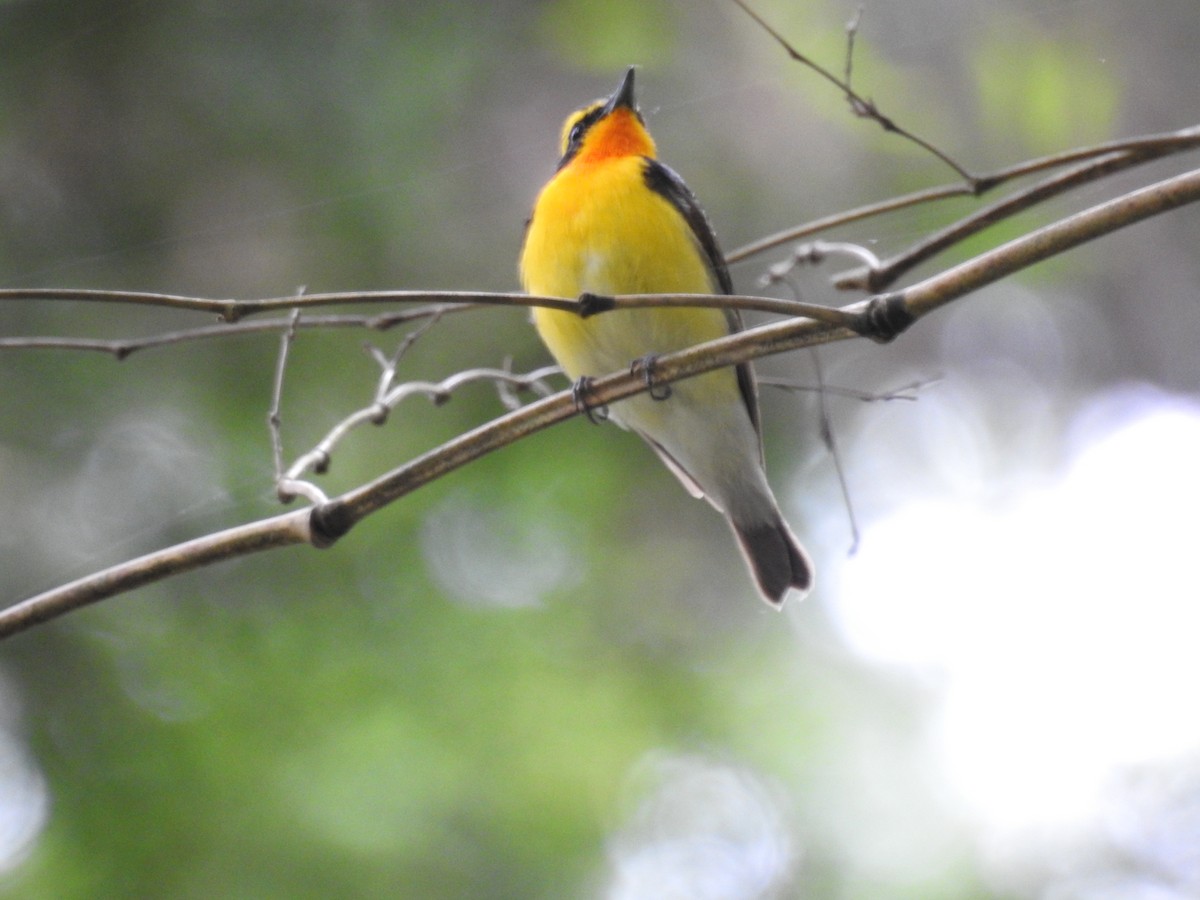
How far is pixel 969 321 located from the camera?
4.84 meters

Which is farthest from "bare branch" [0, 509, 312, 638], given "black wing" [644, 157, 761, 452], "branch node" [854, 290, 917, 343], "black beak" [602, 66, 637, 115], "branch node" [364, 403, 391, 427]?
"black beak" [602, 66, 637, 115]

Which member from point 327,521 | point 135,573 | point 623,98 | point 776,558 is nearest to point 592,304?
point 327,521

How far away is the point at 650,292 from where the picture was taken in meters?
2.76

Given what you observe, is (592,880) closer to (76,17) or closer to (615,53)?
(615,53)

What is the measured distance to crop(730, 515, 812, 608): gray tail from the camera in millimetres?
2939

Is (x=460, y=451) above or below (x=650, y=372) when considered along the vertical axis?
below

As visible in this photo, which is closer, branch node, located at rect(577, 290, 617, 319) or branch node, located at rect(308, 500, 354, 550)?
branch node, located at rect(577, 290, 617, 319)

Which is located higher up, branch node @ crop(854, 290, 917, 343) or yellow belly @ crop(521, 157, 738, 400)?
Answer: yellow belly @ crop(521, 157, 738, 400)

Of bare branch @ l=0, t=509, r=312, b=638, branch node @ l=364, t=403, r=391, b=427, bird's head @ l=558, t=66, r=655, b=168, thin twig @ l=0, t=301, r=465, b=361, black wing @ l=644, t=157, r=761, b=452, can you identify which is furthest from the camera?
bird's head @ l=558, t=66, r=655, b=168

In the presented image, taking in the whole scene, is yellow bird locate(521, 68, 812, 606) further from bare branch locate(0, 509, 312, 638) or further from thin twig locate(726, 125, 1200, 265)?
bare branch locate(0, 509, 312, 638)

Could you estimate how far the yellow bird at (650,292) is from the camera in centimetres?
271

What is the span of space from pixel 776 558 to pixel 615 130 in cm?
120

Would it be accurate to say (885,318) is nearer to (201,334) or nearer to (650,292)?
(201,334)

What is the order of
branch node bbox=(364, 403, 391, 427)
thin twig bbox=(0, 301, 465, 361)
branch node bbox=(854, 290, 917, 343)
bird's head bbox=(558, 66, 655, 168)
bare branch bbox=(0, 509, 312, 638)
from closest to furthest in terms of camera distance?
branch node bbox=(854, 290, 917, 343) → bare branch bbox=(0, 509, 312, 638) → thin twig bbox=(0, 301, 465, 361) → branch node bbox=(364, 403, 391, 427) → bird's head bbox=(558, 66, 655, 168)
